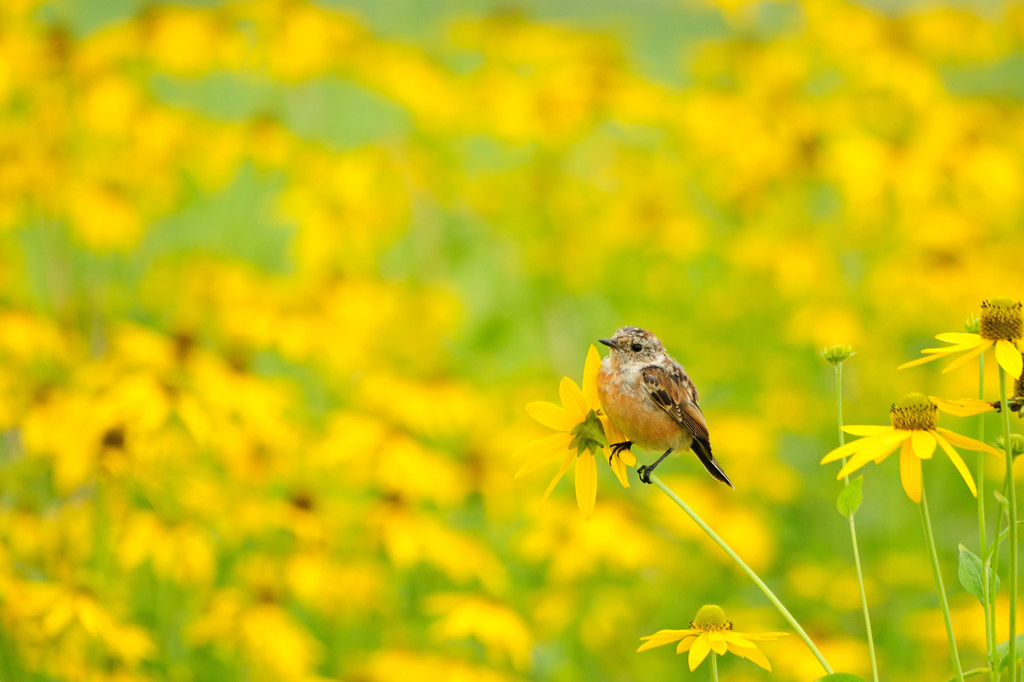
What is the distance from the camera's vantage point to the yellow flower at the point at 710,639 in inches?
35.2

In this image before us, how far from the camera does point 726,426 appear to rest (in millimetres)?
3471

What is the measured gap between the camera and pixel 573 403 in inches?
39.8

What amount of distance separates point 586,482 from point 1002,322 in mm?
442

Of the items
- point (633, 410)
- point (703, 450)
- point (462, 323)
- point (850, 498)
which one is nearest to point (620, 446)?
point (633, 410)

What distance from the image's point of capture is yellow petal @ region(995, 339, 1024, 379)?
0.89 metres

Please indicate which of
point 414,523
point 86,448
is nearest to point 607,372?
point 86,448

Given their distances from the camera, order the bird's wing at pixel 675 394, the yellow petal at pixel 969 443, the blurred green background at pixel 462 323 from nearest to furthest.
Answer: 1. the yellow petal at pixel 969 443
2. the bird's wing at pixel 675 394
3. the blurred green background at pixel 462 323

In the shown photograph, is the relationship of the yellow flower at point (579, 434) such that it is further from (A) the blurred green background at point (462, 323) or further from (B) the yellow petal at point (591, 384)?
(A) the blurred green background at point (462, 323)

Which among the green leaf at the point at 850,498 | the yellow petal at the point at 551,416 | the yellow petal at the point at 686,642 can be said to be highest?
the green leaf at the point at 850,498

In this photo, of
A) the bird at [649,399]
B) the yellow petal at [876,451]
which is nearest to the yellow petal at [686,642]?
the bird at [649,399]

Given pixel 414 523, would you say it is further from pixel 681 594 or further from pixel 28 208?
pixel 28 208

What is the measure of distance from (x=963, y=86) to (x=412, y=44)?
3.83 metres

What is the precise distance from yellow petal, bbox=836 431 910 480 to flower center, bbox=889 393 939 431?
2cm

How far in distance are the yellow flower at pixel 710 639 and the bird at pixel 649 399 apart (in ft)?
0.50
